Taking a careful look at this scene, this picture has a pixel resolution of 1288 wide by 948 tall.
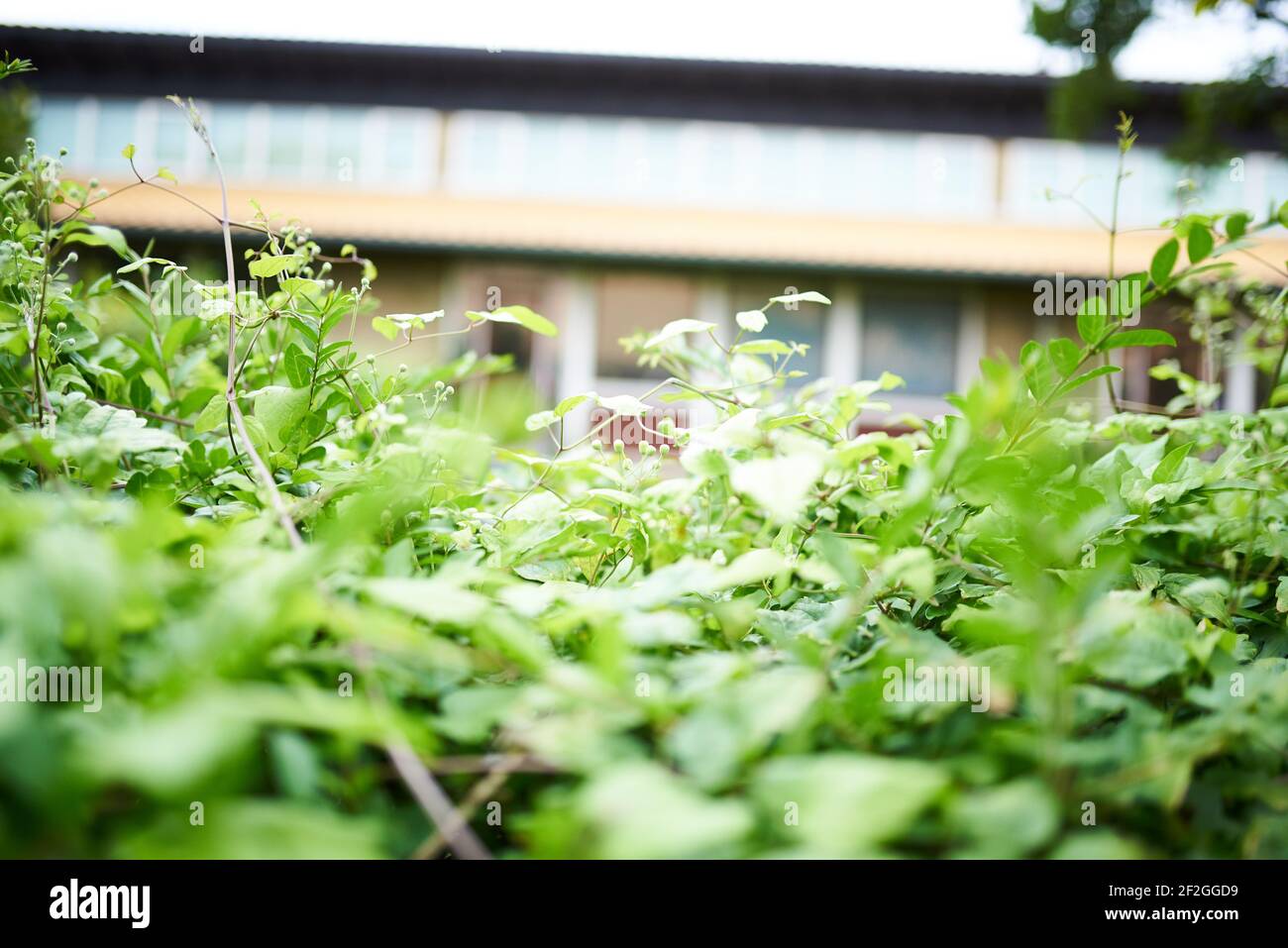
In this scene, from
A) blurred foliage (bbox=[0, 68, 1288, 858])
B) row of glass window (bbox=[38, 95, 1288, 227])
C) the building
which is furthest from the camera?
row of glass window (bbox=[38, 95, 1288, 227])

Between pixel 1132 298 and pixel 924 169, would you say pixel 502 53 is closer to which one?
pixel 924 169

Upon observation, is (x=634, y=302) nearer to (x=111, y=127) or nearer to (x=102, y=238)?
(x=111, y=127)

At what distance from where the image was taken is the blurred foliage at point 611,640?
41 centimetres

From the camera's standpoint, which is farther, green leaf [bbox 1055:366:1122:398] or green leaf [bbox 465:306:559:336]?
green leaf [bbox 465:306:559:336]

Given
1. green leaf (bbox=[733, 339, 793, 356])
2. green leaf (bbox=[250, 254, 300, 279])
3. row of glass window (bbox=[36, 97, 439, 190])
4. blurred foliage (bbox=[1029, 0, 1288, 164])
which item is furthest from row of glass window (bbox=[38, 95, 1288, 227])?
green leaf (bbox=[250, 254, 300, 279])

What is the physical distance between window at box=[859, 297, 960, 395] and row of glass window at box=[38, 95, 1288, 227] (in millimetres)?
2085

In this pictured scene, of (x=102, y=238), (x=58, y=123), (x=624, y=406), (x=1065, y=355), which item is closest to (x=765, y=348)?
(x=624, y=406)

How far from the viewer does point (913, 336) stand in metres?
10.6

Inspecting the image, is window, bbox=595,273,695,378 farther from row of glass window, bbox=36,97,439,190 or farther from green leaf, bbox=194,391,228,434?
green leaf, bbox=194,391,228,434

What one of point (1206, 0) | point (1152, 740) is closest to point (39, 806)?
point (1152, 740)

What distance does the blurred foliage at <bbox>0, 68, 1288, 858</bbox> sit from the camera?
411 mm

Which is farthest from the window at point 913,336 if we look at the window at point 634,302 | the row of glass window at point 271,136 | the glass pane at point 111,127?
the glass pane at point 111,127

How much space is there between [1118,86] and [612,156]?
6623mm
